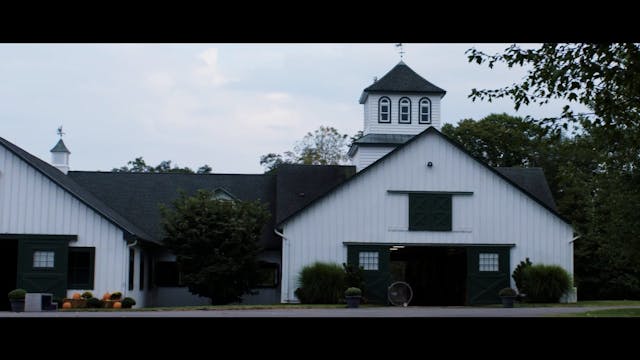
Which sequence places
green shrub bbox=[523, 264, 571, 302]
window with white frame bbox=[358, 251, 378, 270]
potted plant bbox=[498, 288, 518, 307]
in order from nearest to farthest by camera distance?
potted plant bbox=[498, 288, 518, 307] → green shrub bbox=[523, 264, 571, 302] → window with white frame bbox=[358, 251, 378, 270]

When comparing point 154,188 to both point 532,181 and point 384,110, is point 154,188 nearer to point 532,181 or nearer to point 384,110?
point 384,110

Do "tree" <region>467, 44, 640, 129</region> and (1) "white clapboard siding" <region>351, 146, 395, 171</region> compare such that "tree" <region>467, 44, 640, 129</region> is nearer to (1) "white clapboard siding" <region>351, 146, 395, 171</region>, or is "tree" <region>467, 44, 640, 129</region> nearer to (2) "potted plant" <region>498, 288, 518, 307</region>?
(2) "potted plant" <region>498, 288, 518, 307</region>

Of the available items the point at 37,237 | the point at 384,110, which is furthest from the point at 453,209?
the point at 37,237

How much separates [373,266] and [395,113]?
7999 millimetres

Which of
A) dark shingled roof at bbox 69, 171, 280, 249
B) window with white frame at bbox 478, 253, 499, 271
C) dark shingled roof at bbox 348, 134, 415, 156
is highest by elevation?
dark shingled roof at bbox 348, 134, 415, 156

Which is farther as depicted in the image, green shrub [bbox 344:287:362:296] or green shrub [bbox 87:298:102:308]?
green shrub [bbox 344:287:362:296]

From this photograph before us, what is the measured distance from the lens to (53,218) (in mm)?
27406

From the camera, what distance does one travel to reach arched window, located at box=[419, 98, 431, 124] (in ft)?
115

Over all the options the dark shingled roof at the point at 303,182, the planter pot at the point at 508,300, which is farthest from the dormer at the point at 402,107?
the planter pot at the point at 508,300

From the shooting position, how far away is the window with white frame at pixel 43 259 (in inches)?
1071

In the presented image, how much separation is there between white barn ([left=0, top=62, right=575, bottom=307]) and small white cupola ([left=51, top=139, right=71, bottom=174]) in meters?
0.05

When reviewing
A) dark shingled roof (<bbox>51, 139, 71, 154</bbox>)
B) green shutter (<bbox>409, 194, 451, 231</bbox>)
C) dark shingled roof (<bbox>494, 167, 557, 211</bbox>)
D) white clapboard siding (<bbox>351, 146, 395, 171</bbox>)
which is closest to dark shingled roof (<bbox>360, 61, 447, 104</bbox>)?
white clapboard siding (<bbox>351, 146, 395, 171</bbox>)
